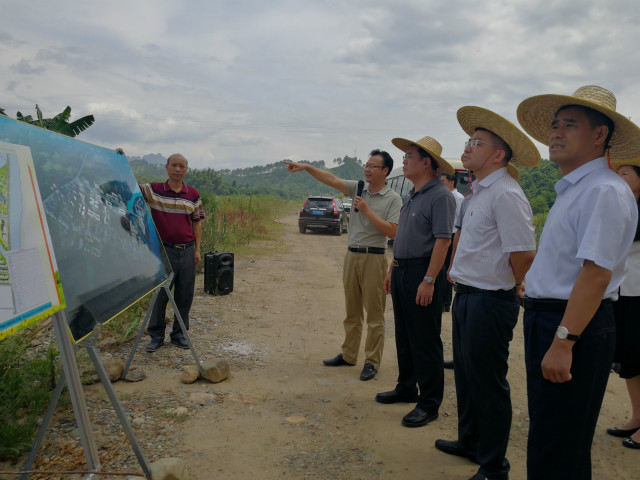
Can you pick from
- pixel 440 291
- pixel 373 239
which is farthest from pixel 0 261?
pixel 373 239

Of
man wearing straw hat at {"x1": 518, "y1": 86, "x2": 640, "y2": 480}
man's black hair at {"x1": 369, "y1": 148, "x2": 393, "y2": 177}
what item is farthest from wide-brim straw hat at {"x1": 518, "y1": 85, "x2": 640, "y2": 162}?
man's black hair at {"x1": 369, "y1": 148, "x2": 393, "y2": 177}

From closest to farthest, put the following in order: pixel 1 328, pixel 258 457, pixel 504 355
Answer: pixel 1 328 → pixel 504 355 → pixel 258 457

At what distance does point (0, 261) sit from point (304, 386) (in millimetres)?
2733

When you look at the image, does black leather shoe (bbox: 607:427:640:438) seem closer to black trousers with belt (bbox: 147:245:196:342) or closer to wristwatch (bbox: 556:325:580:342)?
wristwatch (bbox: 556:325:580:342)

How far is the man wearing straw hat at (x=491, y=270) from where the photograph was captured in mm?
2395

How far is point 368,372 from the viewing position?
4094mm

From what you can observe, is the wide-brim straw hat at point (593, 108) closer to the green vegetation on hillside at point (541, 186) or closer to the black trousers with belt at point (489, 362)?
the black trousers with belt at point (489, 362)

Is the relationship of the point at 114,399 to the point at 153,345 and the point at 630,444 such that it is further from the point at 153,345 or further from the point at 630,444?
the point at 630,444

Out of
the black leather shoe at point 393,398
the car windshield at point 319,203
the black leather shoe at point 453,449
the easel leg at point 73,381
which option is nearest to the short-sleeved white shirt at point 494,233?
the black leather shoe at point 453,449

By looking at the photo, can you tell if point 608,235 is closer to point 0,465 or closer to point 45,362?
point 0,465

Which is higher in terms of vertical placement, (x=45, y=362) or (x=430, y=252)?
(x=430, y=252)

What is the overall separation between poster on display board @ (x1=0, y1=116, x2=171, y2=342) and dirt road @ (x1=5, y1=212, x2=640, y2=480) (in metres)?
0.92

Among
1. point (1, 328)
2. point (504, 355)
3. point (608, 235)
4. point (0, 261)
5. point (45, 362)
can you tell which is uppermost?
point (608, 235)

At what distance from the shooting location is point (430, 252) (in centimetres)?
332
